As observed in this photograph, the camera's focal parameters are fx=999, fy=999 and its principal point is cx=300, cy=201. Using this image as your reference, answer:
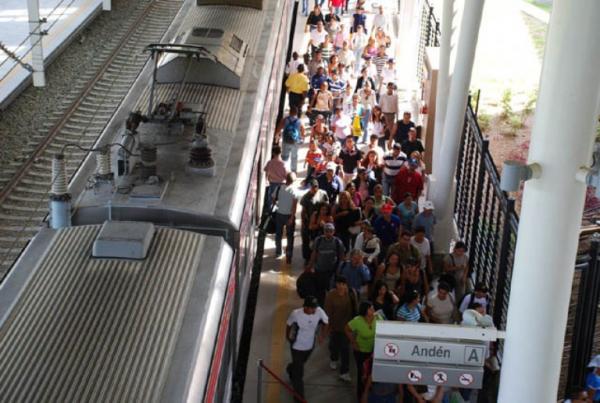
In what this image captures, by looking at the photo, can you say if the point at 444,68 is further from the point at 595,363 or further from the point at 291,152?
the point at 595,363

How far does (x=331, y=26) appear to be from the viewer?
2803cm

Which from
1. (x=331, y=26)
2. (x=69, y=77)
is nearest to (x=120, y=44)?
(x=69, y=77)

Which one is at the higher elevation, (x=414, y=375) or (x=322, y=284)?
(x=414, y=375)

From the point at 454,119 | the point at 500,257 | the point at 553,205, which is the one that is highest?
the point at 553,205

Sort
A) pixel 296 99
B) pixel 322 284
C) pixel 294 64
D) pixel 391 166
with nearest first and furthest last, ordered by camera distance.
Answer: pixel 322 284 → pixel 391 166 → pixel 296 99 → pixel 294 64

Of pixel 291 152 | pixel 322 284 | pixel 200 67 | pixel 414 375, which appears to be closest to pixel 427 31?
pixel 291 152

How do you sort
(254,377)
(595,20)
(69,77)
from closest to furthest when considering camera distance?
(595,20)
(254,377)
(69,77)

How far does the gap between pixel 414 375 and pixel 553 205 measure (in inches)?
87.4

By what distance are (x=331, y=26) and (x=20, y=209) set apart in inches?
585

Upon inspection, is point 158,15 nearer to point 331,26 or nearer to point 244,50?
point 331,26

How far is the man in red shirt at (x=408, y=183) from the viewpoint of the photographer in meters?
16.5

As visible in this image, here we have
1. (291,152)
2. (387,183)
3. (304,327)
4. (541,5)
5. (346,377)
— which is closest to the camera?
(304,327)

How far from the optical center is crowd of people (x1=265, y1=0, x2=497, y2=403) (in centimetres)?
1205

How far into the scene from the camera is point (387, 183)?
56.9 ft
